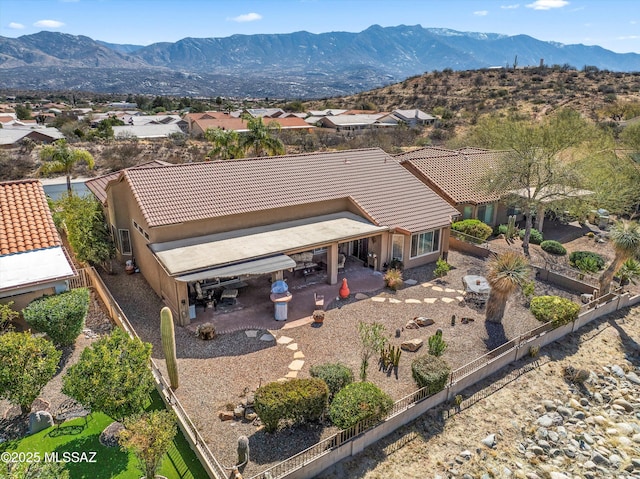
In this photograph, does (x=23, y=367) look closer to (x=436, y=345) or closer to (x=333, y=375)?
(x=333, y=375)

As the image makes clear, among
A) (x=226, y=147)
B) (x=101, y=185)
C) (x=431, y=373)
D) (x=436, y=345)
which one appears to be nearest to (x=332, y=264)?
(x=436, y=345)

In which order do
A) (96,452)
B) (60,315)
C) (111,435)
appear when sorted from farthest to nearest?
(60,315) → (111,435) → (96,452)

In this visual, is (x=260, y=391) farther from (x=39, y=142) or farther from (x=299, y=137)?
(x=39, y=142)

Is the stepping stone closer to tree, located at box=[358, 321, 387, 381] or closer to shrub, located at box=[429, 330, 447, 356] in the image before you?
tree, located at box=[358, 321, 387, 381]

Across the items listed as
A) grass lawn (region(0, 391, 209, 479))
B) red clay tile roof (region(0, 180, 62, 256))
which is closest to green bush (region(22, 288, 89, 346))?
red clay tile roof (region(0, 180, 62, 256))

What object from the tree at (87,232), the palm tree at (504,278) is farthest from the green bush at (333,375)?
the tree at (87,232)

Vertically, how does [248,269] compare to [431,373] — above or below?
above

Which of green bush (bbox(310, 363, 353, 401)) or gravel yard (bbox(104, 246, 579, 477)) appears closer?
gravel yard (bbox(104, 246, 579, 477))

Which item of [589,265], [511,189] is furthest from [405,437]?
[511,189]
